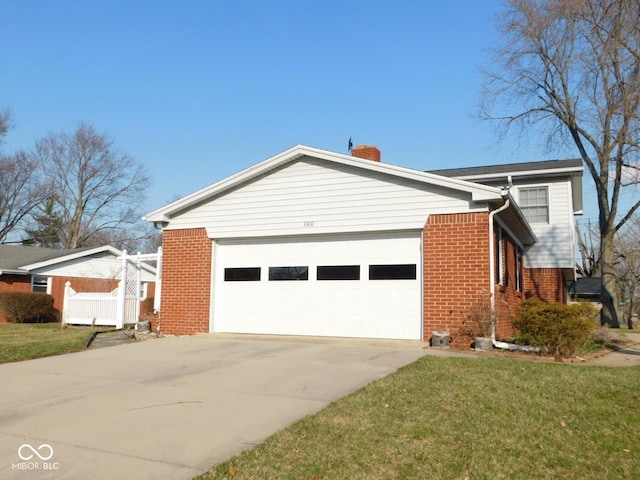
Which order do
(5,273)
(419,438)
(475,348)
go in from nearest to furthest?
(419,438) → (475,348) → (5,273)

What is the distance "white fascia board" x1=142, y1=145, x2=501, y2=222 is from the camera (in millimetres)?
11008

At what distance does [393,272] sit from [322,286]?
178 centimetres

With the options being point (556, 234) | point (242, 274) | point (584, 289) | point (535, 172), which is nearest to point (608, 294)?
point (556, 234)

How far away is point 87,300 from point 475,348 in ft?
45.1

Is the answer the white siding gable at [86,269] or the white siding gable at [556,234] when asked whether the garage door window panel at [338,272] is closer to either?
the white siding gable at [556,234]

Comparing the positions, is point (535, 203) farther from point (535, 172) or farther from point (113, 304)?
point (113, 304)

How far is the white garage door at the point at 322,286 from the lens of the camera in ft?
38.9

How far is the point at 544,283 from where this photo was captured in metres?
20.3

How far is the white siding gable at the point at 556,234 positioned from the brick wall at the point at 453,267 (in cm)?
1028

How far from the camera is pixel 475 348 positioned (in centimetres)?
1045

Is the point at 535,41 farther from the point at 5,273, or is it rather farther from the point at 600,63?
the point at 5,273

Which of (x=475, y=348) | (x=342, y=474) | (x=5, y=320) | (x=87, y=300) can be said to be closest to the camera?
(x=342, y=474)

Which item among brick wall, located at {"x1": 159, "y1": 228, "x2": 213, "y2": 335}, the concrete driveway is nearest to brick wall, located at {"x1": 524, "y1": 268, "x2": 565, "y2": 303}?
the concrete driveway

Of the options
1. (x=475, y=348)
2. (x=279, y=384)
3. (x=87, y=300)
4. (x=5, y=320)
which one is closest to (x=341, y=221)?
(x=475, y=348)
